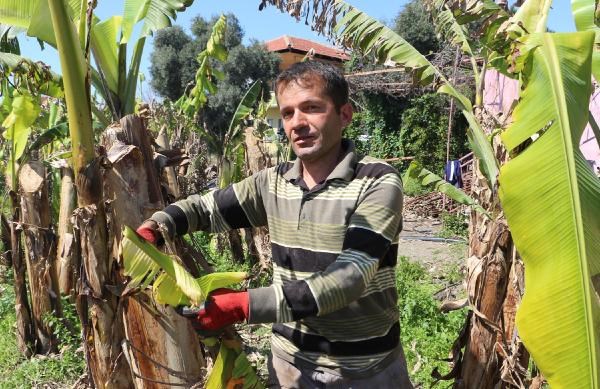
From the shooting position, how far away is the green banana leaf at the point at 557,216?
117cm

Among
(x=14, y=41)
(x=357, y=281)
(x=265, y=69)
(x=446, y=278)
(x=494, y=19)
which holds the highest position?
(x=265, y=69)

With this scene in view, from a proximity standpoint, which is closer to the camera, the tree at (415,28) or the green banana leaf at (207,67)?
the green banana leaf at (207,67)

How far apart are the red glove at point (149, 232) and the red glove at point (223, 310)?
0.47 meters

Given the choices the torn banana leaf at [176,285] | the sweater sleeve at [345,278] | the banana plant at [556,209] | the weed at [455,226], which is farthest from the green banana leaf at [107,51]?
the weed at [455,226]

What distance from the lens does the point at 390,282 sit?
5.84 ft

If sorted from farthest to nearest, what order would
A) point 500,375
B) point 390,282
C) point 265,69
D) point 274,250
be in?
point 265,69 → point 500,375 → point 274,250 → point 390,282

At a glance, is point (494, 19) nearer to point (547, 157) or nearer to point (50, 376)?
point (547, 157)

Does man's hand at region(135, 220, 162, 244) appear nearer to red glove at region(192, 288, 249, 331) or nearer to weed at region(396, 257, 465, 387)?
red glove at region(192, 288, 249, 331)

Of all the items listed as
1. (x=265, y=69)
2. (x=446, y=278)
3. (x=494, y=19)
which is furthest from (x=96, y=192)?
(x=265, y=69)

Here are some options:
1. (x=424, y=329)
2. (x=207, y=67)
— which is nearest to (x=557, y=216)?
(x=424, y=329)

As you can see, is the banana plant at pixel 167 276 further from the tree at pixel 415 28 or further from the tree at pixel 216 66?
the tree at pixel 216 66

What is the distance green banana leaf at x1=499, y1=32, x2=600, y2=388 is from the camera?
3.82 feet

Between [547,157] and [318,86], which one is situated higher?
[318,86]

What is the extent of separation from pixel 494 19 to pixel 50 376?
156 inches
